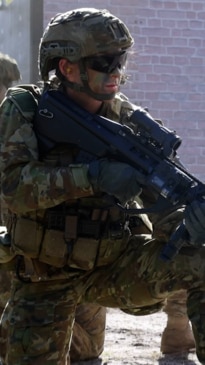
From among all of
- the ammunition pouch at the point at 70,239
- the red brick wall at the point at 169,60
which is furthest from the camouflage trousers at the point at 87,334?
the red brick wall at the point at 169,60

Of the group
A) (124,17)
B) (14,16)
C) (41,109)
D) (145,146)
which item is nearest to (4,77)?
(41,109)

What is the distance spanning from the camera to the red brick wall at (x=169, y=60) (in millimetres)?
8453

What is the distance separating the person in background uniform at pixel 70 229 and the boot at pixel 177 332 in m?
1.21

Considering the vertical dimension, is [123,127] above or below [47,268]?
above

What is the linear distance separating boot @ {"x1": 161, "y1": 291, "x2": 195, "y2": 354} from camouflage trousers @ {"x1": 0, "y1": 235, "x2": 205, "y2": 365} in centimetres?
121

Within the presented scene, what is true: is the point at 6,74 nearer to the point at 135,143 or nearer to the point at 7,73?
the point at 7,73

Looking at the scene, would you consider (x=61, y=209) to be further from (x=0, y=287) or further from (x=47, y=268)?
(x=0, y=287)

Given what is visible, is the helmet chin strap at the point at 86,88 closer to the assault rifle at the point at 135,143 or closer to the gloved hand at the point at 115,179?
the assault rifle at the point at 135,143

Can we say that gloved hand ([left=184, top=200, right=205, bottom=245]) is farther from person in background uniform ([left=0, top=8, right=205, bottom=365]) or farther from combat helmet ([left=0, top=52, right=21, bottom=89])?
combat helmet ([left=0, top=52, right=21, bottom=89])

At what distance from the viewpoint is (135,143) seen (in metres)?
3.92

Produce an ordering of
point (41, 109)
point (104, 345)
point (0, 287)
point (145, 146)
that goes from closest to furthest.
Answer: point (145, 146)
point (41, 109)
point (0, 287)
point (104, 345)

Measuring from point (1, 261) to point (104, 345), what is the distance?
1.59 metres

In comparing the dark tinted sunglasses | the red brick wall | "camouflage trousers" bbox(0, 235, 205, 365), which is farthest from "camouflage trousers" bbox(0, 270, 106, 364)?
the red brick wall

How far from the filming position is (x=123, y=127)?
3990 millimetres
